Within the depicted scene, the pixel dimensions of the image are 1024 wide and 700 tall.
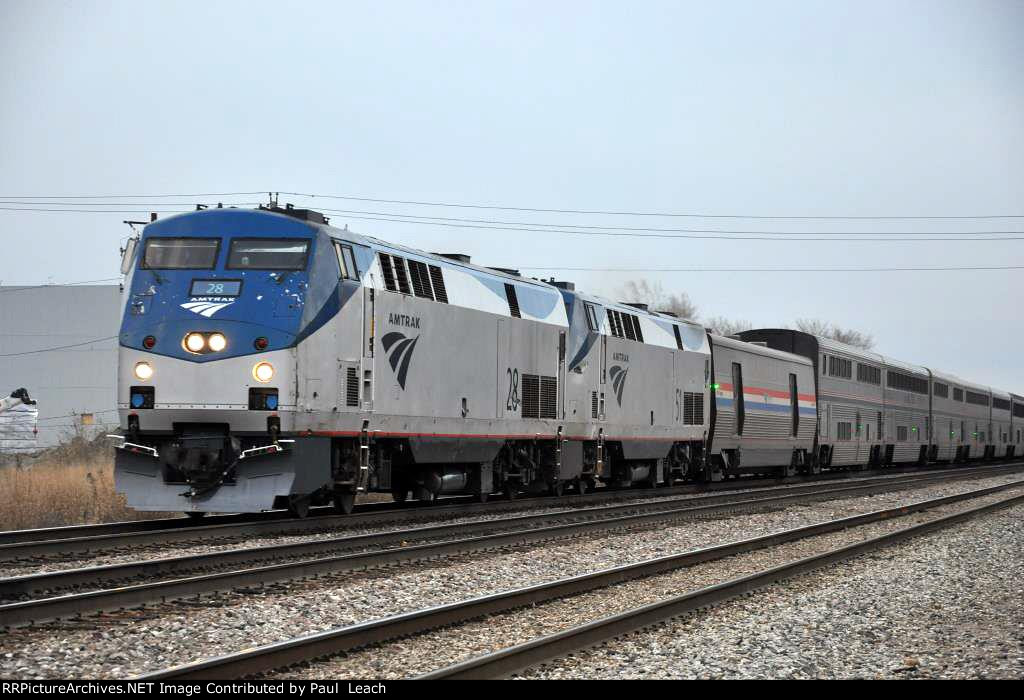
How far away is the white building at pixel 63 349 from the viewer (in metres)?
61.4

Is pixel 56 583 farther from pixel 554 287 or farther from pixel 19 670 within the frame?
pixel 554 287

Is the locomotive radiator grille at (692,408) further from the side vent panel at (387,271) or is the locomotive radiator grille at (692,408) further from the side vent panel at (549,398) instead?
the side vent panel at (387,271)

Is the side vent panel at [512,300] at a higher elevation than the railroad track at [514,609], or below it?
higher

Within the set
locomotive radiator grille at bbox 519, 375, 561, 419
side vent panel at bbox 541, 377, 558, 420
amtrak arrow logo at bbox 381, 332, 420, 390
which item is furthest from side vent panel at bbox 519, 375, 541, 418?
amtrak arrow logo at bbox 381, 332, 420, 390

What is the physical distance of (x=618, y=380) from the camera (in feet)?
79.9

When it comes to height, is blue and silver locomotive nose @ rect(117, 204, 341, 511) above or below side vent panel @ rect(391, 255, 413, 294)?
below

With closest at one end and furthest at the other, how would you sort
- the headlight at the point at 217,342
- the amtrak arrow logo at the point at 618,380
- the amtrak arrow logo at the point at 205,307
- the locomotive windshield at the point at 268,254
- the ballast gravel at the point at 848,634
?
the ballast gravel at the point at 848,634
the headlight at the point at 217,342
the amtrak arrow logo at the point at 205,307
the locomotive windshield at the point at 268,254
the amtrak arrow logo at the point at 618,380

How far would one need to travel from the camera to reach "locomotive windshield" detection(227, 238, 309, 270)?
48.0 ft

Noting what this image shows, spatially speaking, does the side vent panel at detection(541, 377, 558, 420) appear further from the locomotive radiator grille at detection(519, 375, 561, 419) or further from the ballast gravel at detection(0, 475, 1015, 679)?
the ballast gravel at detection(0, 475, 1015, 679)

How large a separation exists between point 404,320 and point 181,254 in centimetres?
339

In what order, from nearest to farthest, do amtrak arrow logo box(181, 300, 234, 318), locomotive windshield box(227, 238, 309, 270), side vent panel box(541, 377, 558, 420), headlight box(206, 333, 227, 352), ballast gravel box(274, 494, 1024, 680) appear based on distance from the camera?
1. ballast gravel box(274, 494, 1024, 680)
2. headlight box(206, 333, 227, 352)
3. amtrak arrow logo box(181, 300, 234, 318)
4. locomotive windshield box(227, 238, 309, 270)
5. side vent panel box(541, 377, 558, 420)

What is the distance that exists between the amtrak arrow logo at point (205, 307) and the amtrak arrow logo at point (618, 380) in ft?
36.6

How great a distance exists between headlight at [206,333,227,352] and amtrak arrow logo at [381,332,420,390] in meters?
2.62

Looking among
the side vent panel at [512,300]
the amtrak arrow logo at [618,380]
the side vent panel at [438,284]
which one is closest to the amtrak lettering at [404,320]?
the side vent panel at [438,284]
